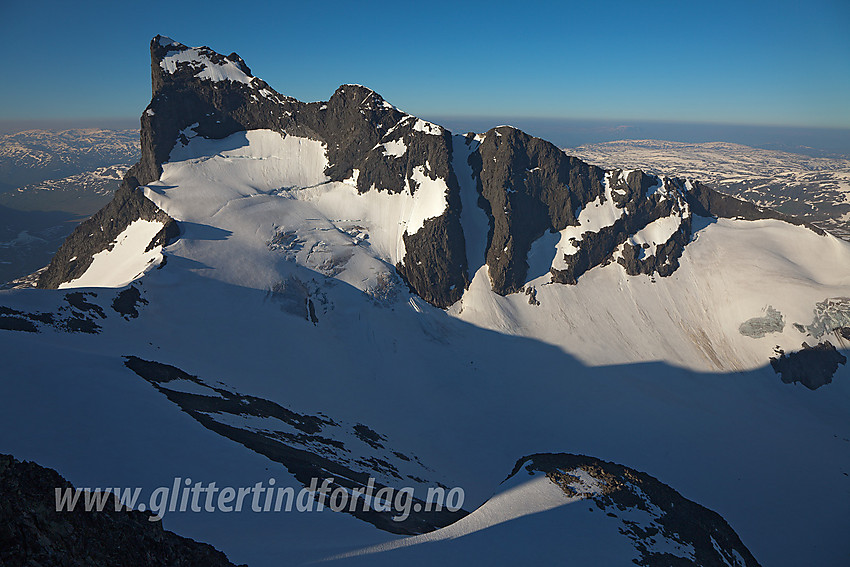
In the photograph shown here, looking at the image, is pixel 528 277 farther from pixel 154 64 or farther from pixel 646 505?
pixel 154 64

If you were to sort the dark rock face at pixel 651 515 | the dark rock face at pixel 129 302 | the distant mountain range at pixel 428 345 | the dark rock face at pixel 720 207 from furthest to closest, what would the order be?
1. the dark rock face at pixel 720 207
2. the dark rock face at pixel 129 302
3. the dark rock face at pixel 651 515
4. the distant mountain range at pixel 428 345

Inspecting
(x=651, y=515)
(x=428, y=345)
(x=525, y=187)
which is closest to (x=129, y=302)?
(x=428, y=345)

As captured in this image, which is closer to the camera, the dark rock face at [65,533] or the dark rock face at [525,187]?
the dark rock face at [65,533]

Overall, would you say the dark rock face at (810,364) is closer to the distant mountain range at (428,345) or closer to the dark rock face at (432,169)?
the distant mountain range at (428,345)

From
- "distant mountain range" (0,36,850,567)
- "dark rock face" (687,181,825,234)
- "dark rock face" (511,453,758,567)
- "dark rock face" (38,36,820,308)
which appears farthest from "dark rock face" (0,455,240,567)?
"dark rock face" (687,181,825,234)

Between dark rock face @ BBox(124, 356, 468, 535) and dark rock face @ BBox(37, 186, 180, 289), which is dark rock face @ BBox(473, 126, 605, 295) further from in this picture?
dark rock face @ BBox(37, 186, 180, 289)

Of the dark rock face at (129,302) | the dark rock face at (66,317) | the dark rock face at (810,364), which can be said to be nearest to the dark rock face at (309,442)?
the dark rock face at (66,317)

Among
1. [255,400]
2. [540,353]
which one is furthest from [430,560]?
[540,353]
